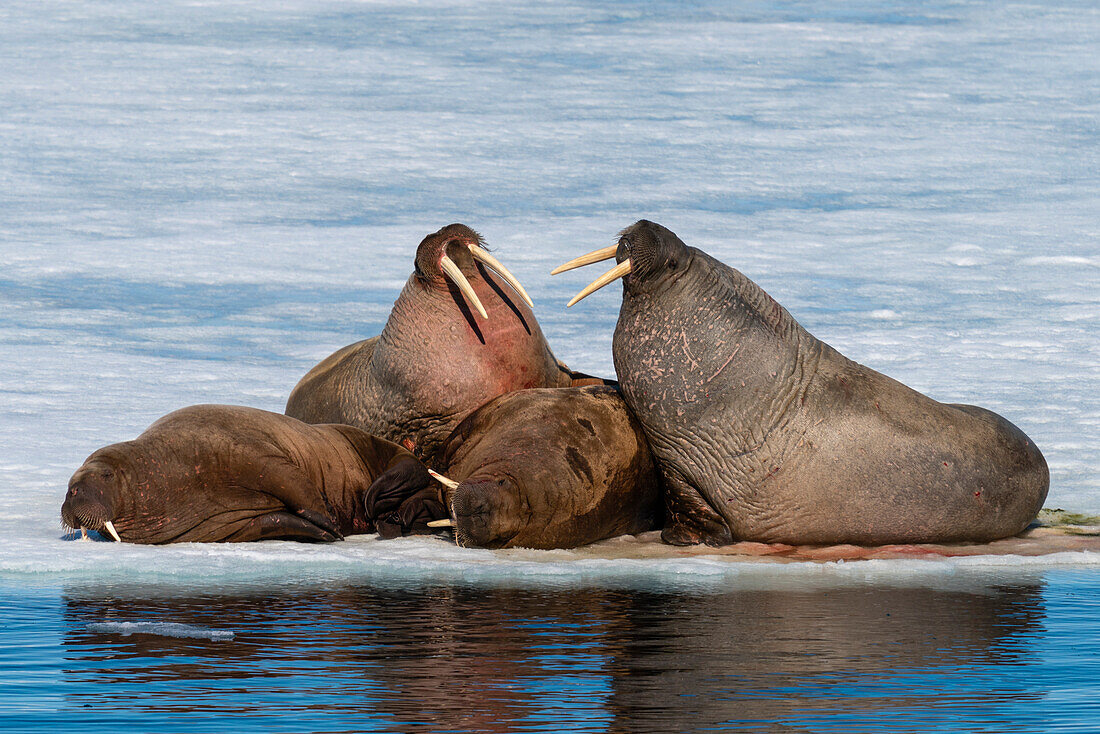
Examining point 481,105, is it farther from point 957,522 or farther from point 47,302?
point 957,522

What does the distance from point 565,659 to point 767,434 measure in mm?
3125

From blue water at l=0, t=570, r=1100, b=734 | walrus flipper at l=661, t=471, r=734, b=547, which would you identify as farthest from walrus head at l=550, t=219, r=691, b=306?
blue water at l=0, t=570, r=1100, b=734

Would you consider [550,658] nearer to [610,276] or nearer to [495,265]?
[610,276]

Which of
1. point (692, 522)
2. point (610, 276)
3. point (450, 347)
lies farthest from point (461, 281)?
point (692, 522)

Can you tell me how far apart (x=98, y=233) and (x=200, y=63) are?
1202 centimetres

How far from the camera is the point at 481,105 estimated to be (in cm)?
2681

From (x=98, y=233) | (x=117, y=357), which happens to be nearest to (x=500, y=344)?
(x=117, y=357)

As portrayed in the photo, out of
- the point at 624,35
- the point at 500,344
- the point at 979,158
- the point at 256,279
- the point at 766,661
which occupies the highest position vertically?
the point at 624,35

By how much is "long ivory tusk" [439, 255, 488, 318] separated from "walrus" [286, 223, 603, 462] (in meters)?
0.01

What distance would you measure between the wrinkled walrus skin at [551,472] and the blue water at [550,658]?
0.89 meters

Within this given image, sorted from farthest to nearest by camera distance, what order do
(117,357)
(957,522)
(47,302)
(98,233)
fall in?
(98,233) < (47,302) < (117,357) < (957,522)

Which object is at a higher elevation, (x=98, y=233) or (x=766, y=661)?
(x=98, y=233)

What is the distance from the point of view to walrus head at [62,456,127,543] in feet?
23.9

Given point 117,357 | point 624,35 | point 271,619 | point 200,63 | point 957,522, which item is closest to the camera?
point 271,619
